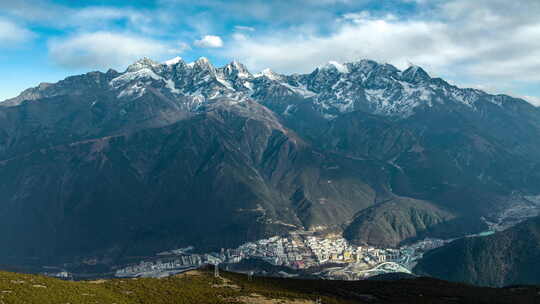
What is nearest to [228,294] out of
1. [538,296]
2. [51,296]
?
[51,296]

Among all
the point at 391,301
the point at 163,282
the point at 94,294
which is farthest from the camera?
the point at 391,301

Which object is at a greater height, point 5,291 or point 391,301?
point 5,291

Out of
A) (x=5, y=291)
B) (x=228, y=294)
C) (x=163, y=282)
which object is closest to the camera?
(x=5, y=291)

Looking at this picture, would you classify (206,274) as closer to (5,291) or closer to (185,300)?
(185,300)

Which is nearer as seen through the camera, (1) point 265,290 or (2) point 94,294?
(2) point 94,294

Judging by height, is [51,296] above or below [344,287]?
above

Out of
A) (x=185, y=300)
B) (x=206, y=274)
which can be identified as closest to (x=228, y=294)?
(x=185, y=300)

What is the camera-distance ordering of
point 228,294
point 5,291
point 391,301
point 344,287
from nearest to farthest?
1. point 5,291
2. point 228,294
3. point 391,301
4. point 344,287

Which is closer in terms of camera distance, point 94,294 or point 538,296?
point 94,294

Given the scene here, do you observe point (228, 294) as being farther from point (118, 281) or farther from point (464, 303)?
point (464, 303)
